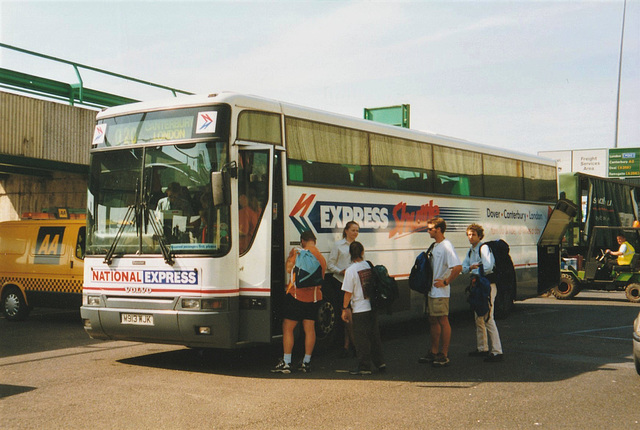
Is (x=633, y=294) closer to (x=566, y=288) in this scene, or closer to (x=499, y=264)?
(x=566, y=288)

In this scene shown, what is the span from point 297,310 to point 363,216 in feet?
9.07

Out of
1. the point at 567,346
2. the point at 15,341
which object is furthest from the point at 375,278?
the point at 15,341

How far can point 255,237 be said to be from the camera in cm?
916

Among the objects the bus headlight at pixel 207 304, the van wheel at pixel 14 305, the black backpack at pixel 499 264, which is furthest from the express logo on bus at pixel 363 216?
the van wheel at pixel 14 305

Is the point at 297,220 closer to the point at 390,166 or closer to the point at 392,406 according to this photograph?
the point at 390,166

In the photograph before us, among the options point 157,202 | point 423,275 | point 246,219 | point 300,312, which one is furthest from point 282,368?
point 157,202

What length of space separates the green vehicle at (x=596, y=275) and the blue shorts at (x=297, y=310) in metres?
12.3

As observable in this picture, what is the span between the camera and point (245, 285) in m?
9.06

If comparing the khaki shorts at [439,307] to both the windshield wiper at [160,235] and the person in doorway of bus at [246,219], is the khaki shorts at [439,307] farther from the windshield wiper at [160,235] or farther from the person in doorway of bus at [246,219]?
the windshield wiper at [160,235]

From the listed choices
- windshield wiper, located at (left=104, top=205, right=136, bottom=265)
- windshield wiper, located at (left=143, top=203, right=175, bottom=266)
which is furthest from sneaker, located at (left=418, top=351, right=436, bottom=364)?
windshield wiper, located at (left=104, top=205, right=136, bottom=265)

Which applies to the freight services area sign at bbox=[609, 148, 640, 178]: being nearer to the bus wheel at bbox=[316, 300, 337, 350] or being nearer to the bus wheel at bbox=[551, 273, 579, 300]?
the bus wheel at bbox=[551, 273, 579, 300]

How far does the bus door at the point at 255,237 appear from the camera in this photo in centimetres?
902

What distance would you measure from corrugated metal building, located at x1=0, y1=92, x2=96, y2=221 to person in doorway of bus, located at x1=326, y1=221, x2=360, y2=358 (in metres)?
9.50

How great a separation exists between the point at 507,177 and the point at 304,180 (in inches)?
273
